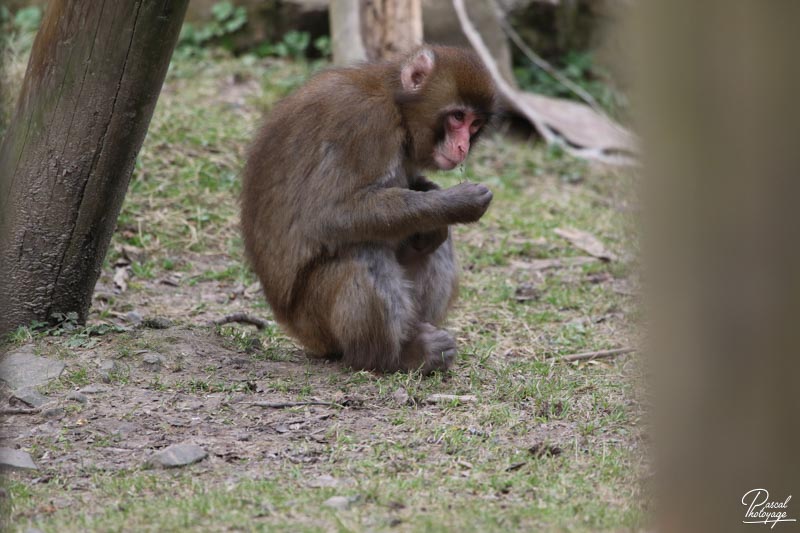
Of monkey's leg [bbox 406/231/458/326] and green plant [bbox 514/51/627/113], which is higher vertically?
green plant [bbox 514/51/627/113]

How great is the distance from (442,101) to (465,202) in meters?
0.59

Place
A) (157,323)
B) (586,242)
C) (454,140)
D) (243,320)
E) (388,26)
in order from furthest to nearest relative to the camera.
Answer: (388,26), (586,242), (243,320), (157,323), (454,140)

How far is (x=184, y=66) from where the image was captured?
11234 mm

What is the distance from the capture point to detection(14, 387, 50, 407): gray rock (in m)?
5.05

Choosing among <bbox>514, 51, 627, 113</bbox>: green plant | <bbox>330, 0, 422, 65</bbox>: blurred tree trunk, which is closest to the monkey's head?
<bbox>330, 0, 422, 65</bbox>: blurred tree trunk

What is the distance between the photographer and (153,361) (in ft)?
18.5

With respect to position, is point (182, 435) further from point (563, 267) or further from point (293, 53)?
point (293, 53)

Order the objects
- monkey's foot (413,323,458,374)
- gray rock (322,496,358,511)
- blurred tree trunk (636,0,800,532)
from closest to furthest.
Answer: blurred tree trunk (636,0,800,532) < gray rock (322,496,358,511) < monkey's foot (413,323,458,374)

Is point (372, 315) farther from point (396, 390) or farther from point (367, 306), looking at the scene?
point (396, 390)

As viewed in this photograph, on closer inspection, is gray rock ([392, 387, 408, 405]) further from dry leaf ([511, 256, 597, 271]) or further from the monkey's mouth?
dry leaf ([511, 256, 597, 271])

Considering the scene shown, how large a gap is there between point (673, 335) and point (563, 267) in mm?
6173

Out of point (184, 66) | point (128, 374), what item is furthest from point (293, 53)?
point (128, 374)

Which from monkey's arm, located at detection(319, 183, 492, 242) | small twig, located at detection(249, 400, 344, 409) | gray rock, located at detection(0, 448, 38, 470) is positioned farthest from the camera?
monkey's arm, located at detection(319, 183, 492, 242)
